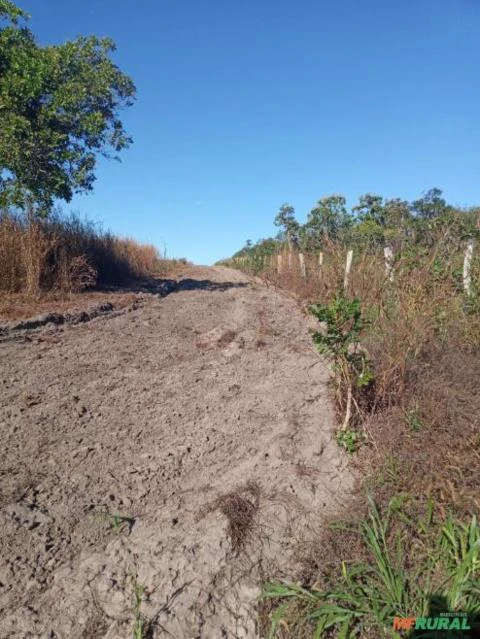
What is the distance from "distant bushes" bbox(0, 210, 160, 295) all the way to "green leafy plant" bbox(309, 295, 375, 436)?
515 centimetres

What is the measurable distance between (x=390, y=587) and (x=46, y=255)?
22.7ft

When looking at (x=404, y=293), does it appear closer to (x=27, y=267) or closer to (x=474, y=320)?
(x=474, y=320)

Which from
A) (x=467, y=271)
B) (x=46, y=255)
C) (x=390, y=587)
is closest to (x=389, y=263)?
(x=467, y=271)

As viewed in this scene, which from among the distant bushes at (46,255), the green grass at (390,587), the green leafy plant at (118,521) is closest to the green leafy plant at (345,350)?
the green grass at (390,587)

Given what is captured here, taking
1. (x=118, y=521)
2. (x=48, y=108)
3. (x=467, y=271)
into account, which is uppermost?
Answer: (x=48, y=108)

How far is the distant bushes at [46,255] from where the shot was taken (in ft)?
20.3

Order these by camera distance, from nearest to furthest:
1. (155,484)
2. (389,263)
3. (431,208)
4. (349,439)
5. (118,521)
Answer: (118,521)
(155,484)
(349,439)
(389,263)
(431,208)

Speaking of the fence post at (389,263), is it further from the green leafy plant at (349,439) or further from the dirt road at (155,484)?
the green leafy plant at (349,439)

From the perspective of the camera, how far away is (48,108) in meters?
6.49

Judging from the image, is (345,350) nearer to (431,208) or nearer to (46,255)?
(46,255)

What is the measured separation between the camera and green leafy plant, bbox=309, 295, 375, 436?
2.49 metres

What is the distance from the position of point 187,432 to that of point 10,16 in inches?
291

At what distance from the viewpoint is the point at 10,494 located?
2127mm

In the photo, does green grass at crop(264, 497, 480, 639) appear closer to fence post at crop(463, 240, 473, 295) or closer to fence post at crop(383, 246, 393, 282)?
fence post at crop(383, 246, 393, 282)
